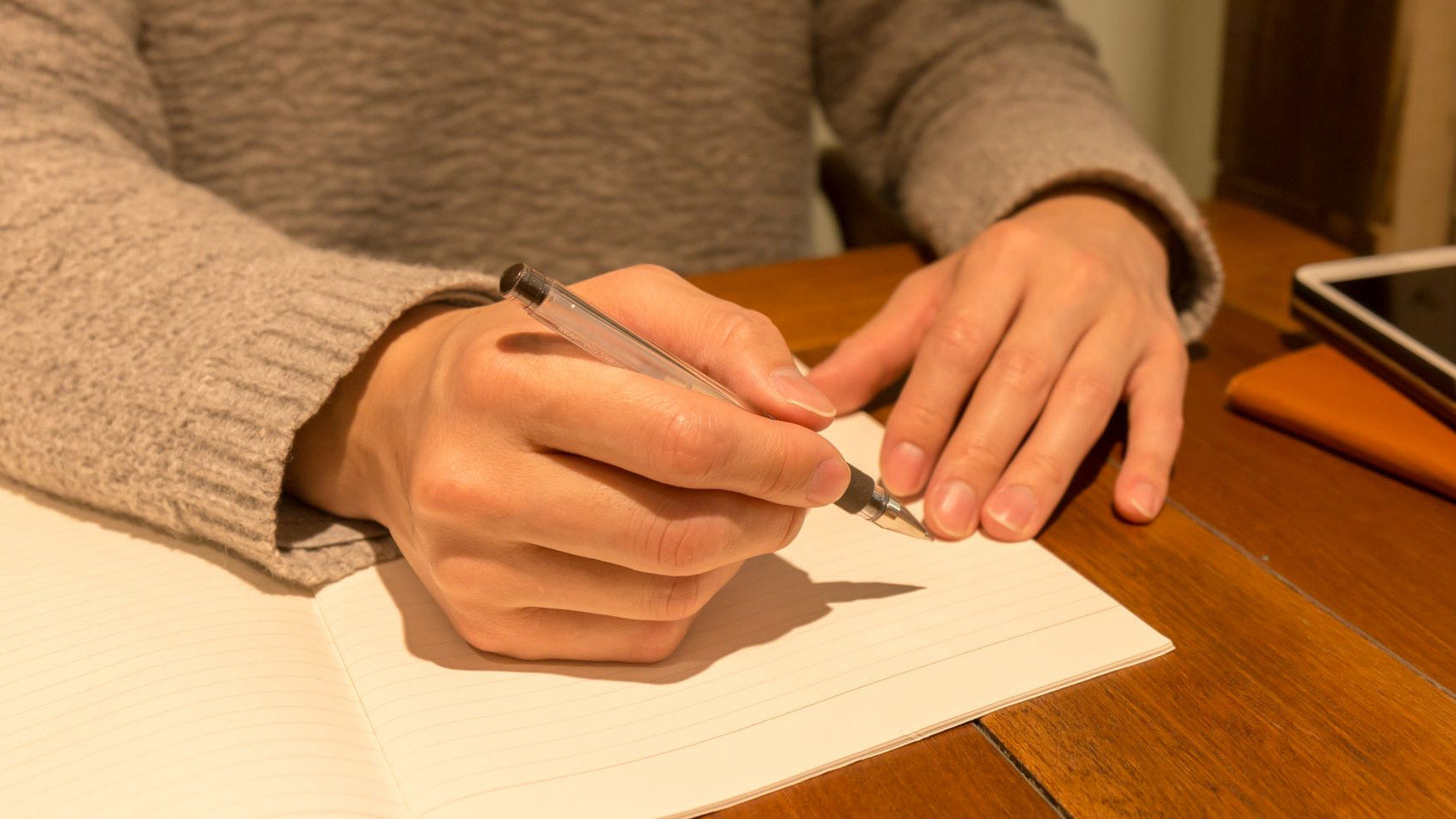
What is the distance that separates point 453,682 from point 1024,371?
343 millimetres

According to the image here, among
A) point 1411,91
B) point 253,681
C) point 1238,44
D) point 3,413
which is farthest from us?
point 1238,44

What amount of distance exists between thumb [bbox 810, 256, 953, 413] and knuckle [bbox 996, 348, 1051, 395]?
7 centimetres

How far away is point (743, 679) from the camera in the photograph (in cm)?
40

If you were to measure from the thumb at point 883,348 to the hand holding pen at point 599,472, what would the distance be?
19cm

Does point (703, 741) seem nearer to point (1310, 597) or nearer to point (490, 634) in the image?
point (490, 634)

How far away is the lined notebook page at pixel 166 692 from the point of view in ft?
1.12

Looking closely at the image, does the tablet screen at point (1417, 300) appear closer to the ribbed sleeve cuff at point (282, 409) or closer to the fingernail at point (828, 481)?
the fingernail at point (828, 481)

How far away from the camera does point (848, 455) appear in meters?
0.55

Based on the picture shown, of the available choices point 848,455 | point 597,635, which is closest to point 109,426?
point 597,635

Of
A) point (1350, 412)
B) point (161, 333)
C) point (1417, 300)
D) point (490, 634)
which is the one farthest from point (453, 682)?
point (1417, 300)

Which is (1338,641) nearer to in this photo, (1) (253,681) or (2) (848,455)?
(2) (848,455)

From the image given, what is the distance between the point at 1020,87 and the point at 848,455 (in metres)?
0.44

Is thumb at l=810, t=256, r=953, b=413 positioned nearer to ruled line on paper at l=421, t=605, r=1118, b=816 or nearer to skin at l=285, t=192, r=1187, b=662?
skin at l=285, t=192, r=1187, b=662

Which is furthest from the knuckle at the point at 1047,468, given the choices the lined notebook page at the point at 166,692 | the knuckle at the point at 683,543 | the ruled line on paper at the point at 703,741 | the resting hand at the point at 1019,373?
the lined notebook page at the point at 166,692
